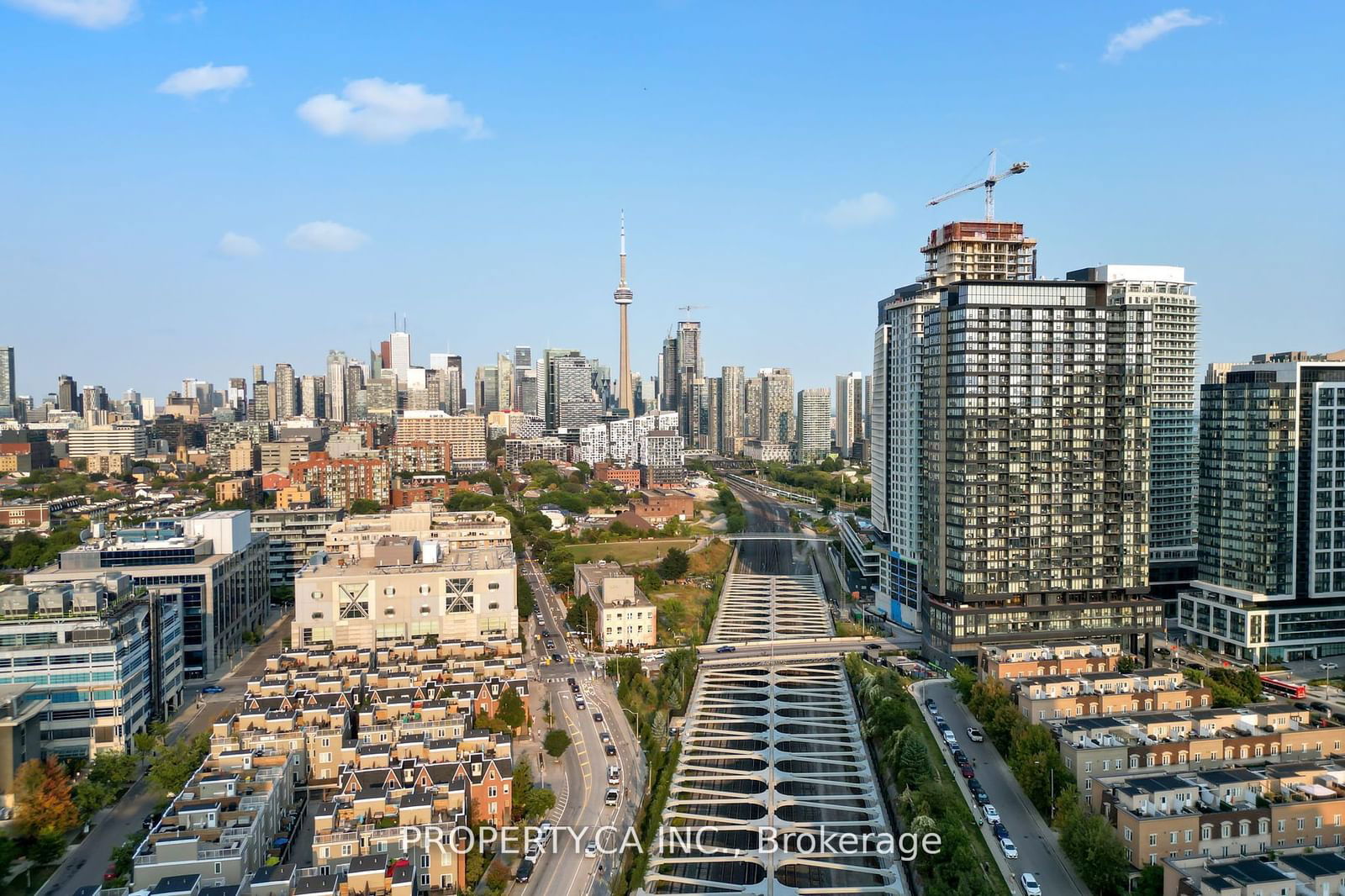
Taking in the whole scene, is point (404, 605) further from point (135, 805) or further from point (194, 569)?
point (135, 805)

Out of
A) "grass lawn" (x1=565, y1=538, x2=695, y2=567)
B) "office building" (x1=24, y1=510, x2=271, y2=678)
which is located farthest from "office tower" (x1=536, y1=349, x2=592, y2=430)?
"office building" (x1=24, y1=510, x2=271, y2=678)

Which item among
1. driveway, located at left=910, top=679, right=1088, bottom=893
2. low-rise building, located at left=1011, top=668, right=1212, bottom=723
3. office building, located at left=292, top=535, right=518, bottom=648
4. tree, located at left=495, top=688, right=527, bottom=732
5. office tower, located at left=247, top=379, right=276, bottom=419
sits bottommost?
driveway, located at left=910, top=679, right=1088, bottom=893

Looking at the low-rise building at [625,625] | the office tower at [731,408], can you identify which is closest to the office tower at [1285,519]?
the low-rise building at [625,625]

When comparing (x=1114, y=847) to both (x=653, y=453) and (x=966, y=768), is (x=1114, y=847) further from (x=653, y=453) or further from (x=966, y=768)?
(x=653, y=453)

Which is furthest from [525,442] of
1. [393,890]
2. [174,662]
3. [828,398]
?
[393,890]

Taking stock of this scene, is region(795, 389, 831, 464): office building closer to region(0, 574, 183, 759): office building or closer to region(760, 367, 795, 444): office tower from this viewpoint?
region(760, 367, 795, 444): office tower

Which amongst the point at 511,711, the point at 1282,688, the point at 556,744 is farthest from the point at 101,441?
the point at 1282,688

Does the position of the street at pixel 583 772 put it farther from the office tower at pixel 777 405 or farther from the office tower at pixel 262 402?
the office tower at pixel 262 402
